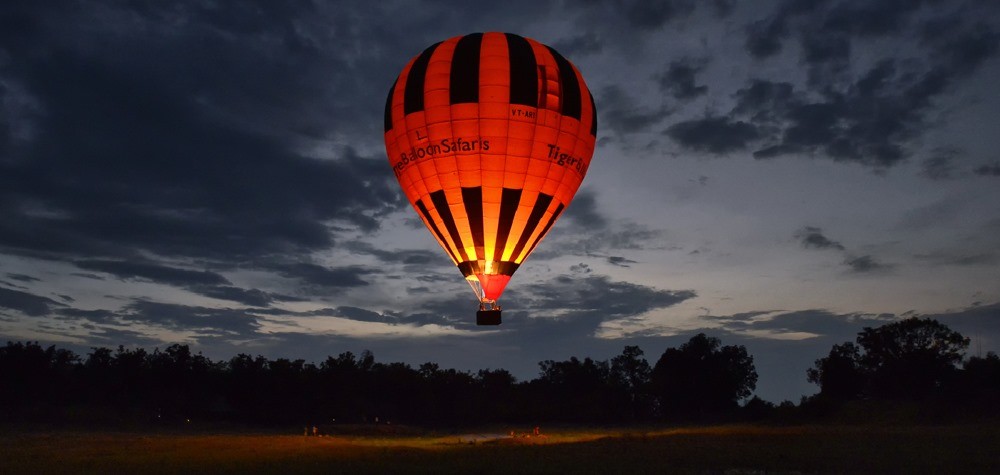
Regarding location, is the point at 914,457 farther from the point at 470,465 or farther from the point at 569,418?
the point at 569,418

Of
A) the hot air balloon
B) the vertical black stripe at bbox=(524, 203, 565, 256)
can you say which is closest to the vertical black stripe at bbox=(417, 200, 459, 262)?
the hot air balloon

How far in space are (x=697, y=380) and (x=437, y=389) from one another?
30.6 m

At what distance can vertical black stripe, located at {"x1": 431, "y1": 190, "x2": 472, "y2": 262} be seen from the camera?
30641mm

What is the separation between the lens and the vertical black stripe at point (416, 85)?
100.0ft

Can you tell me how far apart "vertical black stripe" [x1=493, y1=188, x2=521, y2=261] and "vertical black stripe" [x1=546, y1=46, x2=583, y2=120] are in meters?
3.82

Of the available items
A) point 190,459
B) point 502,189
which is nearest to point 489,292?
point 502,189

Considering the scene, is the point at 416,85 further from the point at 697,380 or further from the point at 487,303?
the point at 697,380

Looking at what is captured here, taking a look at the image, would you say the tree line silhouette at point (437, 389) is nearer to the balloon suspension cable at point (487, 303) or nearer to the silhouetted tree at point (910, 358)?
the silhouetted tree at point (910, 358)

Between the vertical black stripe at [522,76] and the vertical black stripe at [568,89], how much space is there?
1229 millimetres

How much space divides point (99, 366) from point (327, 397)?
83.0 ft

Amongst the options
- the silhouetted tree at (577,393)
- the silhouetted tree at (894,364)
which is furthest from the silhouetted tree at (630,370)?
the silhouetted tree at (894,364)

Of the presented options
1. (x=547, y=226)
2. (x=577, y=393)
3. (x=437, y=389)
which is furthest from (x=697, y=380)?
(x=547, y=226)

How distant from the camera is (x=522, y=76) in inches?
1179

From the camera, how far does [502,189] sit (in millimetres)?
30219
